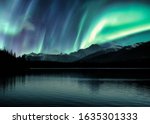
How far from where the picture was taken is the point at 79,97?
34.8 meters

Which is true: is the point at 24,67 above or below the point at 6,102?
above

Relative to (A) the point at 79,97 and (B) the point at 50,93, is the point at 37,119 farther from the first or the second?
(B) the point at 50,93

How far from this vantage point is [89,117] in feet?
68.6

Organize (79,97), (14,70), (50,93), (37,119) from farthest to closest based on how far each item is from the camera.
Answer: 1. (14,70)
2. (50,93)
3. (79,97)
4. (37,119)

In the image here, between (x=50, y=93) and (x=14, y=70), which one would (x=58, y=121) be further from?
(x=14, y=70)

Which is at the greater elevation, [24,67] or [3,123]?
[24,67]

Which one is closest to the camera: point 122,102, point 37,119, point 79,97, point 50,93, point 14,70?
point 37,119

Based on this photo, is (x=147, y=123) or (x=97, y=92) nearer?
(x=147, y=123)

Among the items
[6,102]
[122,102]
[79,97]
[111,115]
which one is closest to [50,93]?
[79,97]

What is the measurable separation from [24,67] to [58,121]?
8551 cm

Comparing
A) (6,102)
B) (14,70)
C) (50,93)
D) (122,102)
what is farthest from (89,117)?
(14,70)

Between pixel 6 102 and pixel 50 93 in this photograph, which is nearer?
pixel 6 102

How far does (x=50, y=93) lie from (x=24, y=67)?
222 feet

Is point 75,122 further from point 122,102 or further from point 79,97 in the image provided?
point 79,97
